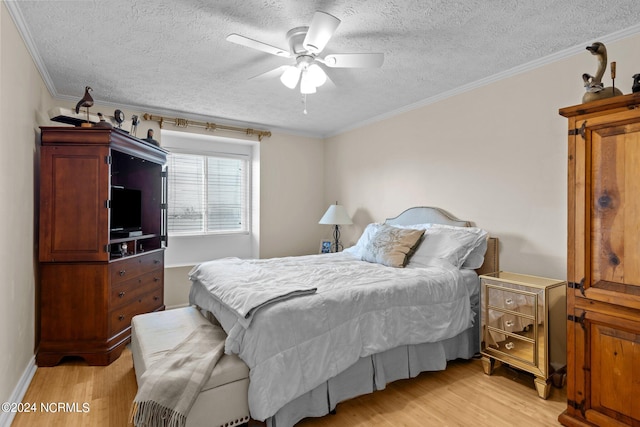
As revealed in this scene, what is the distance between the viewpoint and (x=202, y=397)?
1.71 meters

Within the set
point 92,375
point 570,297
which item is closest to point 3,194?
point 92,375

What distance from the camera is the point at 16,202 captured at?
2.23 m

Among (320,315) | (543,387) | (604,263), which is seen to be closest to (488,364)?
(543,387)

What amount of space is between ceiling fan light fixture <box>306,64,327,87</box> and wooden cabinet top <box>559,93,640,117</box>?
1521 millimetres

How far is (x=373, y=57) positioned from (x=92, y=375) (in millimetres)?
3123

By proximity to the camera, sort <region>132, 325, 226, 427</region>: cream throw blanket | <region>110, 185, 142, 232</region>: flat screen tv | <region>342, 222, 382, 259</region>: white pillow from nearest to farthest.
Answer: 1. <region>132, 325, 226, 427</region>: cream throw blanket
2. <region>110, 185, 142, 232</region>: flat screen tv
3. <region>342, 222, 382, 259</region>: white pillow

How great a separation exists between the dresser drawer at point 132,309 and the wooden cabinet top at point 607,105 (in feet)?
12.0

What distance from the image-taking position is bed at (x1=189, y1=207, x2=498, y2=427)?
1.85 metres

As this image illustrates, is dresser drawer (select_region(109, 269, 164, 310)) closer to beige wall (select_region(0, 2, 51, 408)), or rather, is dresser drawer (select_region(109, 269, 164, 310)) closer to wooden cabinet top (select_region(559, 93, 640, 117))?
beige wall (select_region(0, 2, 51, 408))

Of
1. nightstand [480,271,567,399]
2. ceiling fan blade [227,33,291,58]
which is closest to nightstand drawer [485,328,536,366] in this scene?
nightstand [480,271,567,399]

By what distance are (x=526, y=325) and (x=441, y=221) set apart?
1334 mm

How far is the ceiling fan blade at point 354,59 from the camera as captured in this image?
2.23 metres

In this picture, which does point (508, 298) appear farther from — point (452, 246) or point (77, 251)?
point (77, 251)

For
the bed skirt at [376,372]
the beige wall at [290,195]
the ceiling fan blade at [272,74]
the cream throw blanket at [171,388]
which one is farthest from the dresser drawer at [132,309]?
the ceiling fan blade at [272,74]
